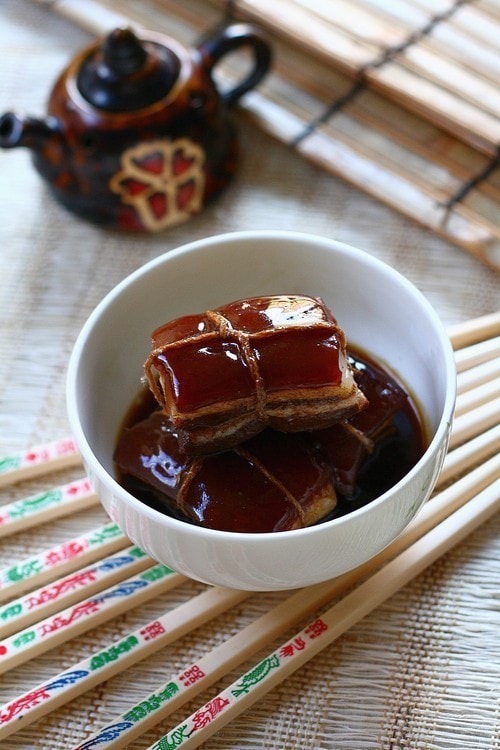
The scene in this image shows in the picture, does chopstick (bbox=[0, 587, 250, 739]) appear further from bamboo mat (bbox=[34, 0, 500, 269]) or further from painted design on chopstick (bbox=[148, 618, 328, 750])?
bamboo mat (bbox=[34, 0, 500, 269])

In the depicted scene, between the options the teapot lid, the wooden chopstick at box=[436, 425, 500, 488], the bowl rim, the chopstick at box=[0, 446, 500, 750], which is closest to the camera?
the bowl rim

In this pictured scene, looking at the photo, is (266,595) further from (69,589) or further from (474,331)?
(474,331)

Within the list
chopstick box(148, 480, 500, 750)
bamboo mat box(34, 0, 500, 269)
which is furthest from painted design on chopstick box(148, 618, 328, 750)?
bamboo mat box(34, 0, 500, 269)

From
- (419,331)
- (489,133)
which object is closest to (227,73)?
(489,133)

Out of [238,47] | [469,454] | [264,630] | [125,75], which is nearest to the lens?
[264,630]

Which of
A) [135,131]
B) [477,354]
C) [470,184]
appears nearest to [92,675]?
[477,354]

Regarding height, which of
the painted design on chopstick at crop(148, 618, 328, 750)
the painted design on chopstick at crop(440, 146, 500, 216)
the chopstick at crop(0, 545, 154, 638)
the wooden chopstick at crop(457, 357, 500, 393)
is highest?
the painted design on chopstick at crop(440, 146, 500, 216)

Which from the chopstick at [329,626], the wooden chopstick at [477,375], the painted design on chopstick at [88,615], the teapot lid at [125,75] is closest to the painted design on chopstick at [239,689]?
the chopstick at [329,626]
